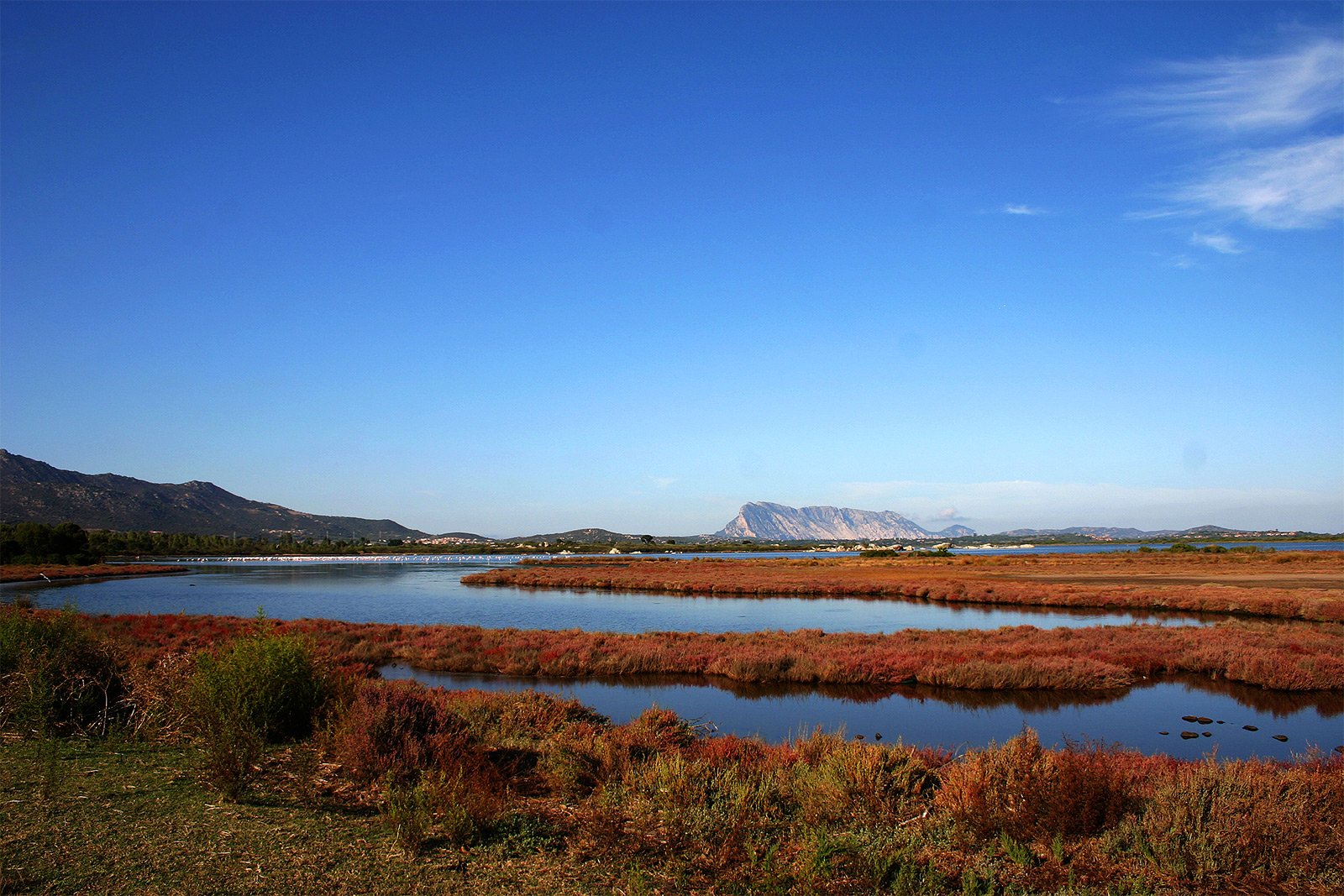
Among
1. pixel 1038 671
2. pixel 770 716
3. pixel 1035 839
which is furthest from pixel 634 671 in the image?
pixel 1035 839

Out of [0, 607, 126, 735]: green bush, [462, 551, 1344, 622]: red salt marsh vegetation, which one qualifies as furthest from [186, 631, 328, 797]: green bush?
[462, 551, 1344, 622]: red salt marsh vegetation

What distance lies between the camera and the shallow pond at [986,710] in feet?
49.6

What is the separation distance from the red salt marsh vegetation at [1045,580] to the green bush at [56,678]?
42.6 metres

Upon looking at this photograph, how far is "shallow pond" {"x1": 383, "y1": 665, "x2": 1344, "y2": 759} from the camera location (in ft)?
49.6

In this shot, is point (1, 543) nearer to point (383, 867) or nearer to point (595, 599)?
point (595, 599)

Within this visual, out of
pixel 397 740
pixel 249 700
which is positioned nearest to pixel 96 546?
pixel 249 700

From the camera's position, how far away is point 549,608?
1818 inches

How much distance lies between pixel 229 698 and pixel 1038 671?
65.0 feet

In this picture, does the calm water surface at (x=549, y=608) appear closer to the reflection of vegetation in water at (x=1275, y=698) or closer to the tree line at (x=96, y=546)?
the reflection of vegetation in water at (x=1275, y=698)

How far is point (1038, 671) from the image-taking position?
20875 mm

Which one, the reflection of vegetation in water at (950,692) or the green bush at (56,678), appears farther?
the reflection of vegetation in water at (950,692)

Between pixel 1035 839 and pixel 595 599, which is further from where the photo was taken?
pixel 595 599

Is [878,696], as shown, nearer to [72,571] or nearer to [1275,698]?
[1275,698]

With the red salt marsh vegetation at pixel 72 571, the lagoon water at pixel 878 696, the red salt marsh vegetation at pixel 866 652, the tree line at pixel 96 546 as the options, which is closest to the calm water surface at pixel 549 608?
the lagoon water at pixel 878 696
